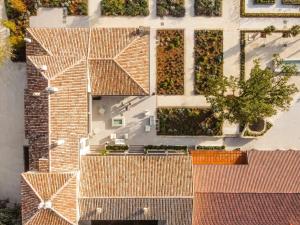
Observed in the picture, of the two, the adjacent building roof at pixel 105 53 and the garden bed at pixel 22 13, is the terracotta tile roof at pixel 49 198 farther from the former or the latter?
the garden bed at pixel 22 13

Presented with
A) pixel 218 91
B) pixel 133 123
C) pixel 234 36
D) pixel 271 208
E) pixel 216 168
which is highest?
pixel 234 36

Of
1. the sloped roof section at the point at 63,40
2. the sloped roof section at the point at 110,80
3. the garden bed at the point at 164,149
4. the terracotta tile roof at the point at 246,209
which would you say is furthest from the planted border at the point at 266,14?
the terracotta tile roof at the point at 246,209

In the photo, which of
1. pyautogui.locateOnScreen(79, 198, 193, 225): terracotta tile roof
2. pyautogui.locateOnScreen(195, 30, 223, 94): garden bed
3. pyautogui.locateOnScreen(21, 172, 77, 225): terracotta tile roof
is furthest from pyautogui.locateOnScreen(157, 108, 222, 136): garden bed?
pyautogui.locateOnScreen(21, 172, 77, 225): terracotta tile roof

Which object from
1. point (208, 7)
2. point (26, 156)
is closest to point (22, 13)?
point (26, 156)

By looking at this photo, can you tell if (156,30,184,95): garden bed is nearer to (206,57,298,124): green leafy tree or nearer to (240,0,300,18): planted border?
(206,57,298,124): green leafy tree

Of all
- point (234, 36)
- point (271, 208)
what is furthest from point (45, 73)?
point (271, 208)

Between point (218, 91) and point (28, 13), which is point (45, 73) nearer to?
point (28, 13)

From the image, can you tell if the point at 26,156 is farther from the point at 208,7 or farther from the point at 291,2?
the point at 291,2
